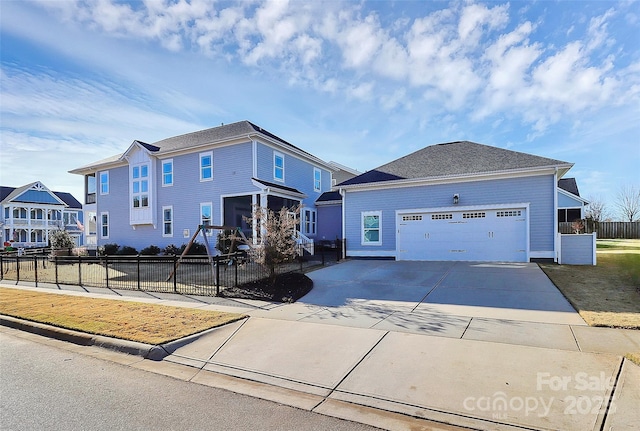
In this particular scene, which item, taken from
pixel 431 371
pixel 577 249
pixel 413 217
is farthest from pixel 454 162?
pixel 431 371

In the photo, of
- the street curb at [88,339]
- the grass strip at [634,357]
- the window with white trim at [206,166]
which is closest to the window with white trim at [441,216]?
the grass strip at [634,357]

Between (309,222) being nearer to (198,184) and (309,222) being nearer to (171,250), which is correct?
(198,184)

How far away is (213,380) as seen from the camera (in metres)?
4.69

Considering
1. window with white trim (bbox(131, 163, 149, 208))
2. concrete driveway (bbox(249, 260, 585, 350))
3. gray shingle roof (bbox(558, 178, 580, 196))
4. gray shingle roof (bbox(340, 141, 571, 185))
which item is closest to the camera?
concrete driveway (bbox(249, 260, 585, 350))

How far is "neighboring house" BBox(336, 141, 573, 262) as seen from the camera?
14.7 m

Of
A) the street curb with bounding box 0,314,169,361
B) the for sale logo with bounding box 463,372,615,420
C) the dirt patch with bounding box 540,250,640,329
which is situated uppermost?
the for sale logo with bounding box 463,372,615,420

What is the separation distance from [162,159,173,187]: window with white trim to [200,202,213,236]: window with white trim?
10.5ft

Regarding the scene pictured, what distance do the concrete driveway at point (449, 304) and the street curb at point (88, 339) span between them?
7.71ft

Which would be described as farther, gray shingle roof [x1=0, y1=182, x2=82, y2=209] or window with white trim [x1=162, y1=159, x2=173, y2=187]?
gray shingle roof [x1=0, y1=182, x2=82, y2=209]

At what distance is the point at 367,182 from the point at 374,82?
5.06 meters

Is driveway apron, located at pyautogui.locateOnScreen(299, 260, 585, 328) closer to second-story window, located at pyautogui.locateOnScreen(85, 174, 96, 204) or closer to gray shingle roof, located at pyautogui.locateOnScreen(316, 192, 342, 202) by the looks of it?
gray shingle roof, located at pyautogui.locateOnScreen(316, 192, 342, 202)

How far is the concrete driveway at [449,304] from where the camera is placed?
20.0 feet

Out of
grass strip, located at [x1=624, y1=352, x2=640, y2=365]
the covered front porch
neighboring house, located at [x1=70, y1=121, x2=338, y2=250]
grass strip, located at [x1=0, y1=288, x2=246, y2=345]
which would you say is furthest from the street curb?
neighboring house, located at [x1=70, y1=121, x2=338, y2=250]

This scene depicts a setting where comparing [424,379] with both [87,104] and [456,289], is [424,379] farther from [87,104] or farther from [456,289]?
[87,104]
